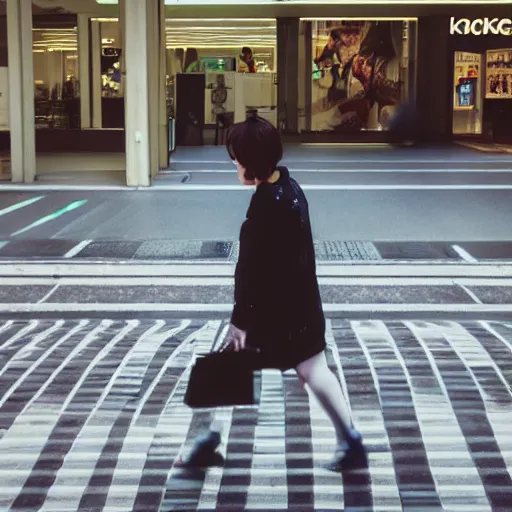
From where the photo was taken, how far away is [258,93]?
2647 centimetres

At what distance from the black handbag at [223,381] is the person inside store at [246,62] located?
894 inches

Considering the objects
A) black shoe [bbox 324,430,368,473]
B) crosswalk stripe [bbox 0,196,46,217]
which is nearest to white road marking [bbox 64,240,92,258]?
crosswalk stripe [bbox 0,196,46,217]

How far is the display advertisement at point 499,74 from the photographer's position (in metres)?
26.5

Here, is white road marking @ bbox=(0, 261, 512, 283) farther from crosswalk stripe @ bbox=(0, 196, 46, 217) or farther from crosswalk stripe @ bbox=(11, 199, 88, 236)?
crosswalk stripe @ bbox=(0, 196, 46, 217)

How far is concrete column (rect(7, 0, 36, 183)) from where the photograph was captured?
15.7 meters

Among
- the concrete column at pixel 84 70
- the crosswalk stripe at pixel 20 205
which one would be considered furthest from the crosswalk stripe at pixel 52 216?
the concrete column at pixel 84 70

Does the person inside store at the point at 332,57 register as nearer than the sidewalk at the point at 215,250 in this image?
No

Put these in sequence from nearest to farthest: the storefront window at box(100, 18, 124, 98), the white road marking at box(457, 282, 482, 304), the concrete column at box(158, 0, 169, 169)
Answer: the white road marking at box(457, 282, 482, 304) < the concrete column at box(158, 0, 169, 169) < the storefront window at box(100, 18, 124, 98)

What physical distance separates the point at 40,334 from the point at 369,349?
6.98 ft

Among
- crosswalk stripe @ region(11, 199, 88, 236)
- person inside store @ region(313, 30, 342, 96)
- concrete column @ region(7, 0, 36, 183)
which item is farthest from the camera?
person inside store @ region(313, 30, 342, 96)

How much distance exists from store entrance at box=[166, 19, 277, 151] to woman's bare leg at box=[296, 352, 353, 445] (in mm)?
21082


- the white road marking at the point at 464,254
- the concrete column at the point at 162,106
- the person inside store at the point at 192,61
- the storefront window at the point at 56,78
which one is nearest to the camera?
the white road marking at the point at 464,254

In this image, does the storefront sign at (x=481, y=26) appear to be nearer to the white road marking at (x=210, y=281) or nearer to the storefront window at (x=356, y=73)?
A: the storefront window at (x=356, y=73)

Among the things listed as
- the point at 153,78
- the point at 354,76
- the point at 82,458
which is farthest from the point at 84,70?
the point at 82,458
